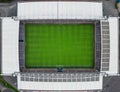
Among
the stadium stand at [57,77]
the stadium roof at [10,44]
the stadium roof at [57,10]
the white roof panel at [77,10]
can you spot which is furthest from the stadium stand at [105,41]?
the stadium roof at [10,44]

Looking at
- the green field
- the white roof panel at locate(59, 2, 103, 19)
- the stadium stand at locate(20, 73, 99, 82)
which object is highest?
the white roof panel at locate(59, 2, 103, 19)

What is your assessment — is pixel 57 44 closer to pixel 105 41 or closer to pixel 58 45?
pixel 58 45

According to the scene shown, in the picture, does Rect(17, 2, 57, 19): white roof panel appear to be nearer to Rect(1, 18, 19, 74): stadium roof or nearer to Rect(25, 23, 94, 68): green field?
Rect(1, 18, 19, 74): stadium roof

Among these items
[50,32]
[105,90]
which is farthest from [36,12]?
[105,90]

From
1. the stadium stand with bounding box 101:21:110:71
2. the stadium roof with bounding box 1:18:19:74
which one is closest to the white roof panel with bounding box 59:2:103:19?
the stadium stand with bounding box 101:21:110:71

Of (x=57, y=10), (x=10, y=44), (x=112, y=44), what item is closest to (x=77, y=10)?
(x=57, y=10)

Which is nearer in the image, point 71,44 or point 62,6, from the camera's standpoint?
point 62,6

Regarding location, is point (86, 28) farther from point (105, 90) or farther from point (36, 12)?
point (105, 90)
